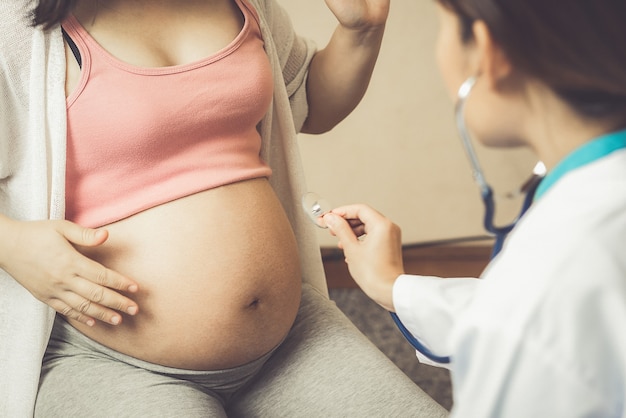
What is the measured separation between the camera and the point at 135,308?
82 cm

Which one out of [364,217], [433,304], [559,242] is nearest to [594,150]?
[559,242]

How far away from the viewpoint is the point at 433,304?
71 centimetres

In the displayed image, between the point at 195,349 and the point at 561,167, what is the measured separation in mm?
517

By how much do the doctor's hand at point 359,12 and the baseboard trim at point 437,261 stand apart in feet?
3.67

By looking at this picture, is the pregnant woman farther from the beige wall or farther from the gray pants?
the beige wall

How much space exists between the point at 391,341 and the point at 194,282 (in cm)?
105

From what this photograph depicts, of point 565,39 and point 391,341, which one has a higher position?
point 565,39

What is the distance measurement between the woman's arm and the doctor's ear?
0.48 meters

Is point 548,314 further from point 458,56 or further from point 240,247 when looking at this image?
point 240,247

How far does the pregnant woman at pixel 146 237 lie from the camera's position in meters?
0.83

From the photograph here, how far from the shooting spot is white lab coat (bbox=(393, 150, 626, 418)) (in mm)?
490

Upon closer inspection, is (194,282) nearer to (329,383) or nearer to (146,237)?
(146,237)

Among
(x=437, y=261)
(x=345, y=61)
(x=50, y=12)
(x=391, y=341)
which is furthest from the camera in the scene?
(x=437, y=261)

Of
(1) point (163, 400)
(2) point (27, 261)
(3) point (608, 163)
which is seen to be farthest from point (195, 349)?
(3) point (608, 163)
